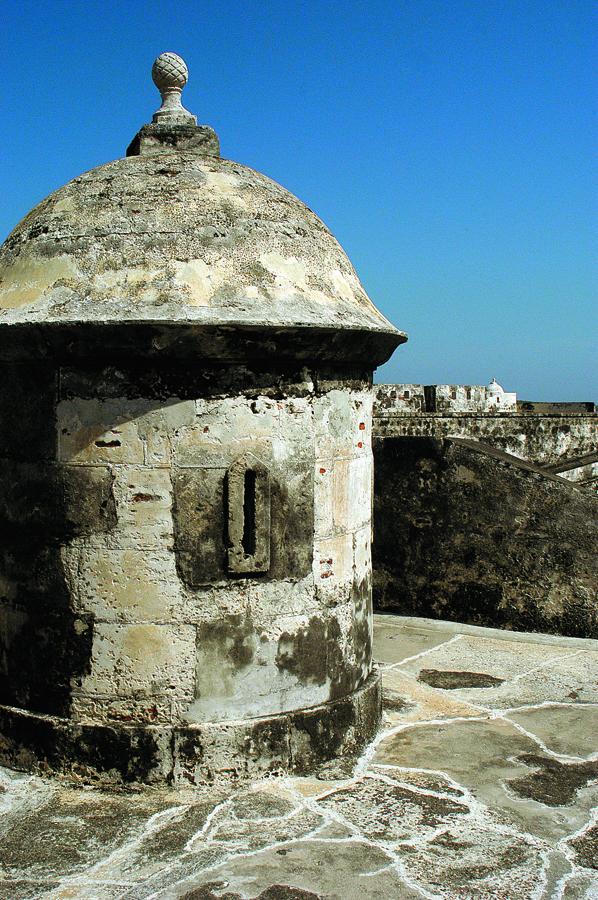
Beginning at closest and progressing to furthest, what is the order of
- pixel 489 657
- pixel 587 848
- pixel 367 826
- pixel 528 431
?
pixel 587 848, pixel 367 826, pixel 489 657, pixel 528 431

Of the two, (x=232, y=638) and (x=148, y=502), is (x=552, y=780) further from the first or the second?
(x=148, y=502)

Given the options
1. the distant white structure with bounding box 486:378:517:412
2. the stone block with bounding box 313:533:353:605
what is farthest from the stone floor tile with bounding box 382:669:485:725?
the distant white structure with bounding box 486:378:517:412

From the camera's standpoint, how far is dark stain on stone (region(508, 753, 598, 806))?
407cm

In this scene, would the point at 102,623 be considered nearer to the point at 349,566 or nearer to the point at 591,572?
the point at 349,566

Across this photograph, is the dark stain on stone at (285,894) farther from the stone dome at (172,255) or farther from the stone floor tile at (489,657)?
the stone floor tile at (489,657)

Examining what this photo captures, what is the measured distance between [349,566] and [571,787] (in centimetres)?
142

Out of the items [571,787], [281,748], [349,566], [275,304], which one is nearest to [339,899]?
[281,748]

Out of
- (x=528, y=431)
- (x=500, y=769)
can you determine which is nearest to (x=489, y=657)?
(x=500, y=769)

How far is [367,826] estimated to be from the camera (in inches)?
148

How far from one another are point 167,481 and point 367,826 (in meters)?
1.66

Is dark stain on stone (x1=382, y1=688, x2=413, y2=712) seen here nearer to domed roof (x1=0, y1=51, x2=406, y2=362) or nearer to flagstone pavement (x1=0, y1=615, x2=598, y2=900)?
flagstone pavement (x1=0, y1=615, x2=598, y2=900)

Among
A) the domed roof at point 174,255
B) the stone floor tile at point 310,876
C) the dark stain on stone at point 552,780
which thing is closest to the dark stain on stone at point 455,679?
the dark stain on stone at point 552,780

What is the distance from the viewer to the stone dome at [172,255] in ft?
13.3

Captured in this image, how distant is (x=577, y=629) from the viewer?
6742mm
